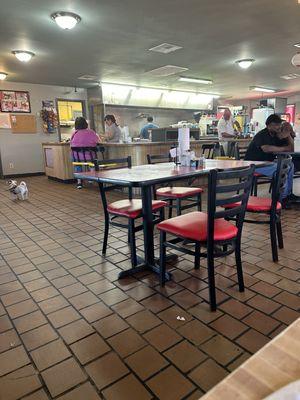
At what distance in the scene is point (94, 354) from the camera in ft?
5.22

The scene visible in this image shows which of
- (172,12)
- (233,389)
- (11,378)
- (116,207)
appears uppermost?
(172,12)

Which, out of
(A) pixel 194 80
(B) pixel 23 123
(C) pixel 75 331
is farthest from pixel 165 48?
(B) pixel 23 123

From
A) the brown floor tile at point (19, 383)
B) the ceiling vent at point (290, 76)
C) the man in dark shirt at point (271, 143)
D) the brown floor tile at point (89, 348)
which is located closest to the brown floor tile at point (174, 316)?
the brown floor tile at point (89, 348)

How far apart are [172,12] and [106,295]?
366 cm

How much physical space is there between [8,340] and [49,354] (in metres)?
0.32

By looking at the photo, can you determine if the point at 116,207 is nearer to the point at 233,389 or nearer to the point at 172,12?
the point at 233,389

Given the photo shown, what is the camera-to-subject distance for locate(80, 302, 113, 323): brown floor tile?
1.92 meters

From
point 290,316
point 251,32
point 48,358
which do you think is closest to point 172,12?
point 251,32

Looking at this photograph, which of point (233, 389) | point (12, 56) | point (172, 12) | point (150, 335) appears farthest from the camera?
point (12, 56)

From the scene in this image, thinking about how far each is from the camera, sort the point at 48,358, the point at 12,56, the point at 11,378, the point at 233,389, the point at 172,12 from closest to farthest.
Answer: the point at 233,389 → the point at 11,378 → the point at 48,358 → the point at 172,12 → the point at 12,56

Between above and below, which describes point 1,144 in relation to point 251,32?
below

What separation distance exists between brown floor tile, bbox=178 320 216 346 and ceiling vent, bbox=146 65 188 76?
6324mm

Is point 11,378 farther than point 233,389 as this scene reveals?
Yes

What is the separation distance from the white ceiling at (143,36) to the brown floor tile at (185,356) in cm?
A: 371
